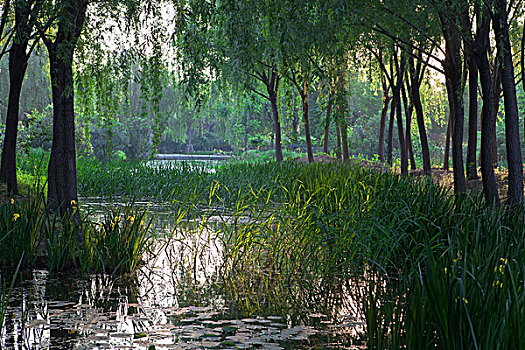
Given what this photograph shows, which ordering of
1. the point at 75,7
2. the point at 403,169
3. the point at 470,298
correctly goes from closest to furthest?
the point at 470,298, the point at 75,7, the point at 403,169

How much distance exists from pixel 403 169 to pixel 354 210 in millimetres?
9286

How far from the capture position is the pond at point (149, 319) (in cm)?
316

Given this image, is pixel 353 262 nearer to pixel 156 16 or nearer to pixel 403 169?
pixel 156 16

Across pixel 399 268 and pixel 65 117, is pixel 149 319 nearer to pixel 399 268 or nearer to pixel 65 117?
pixel 399 268

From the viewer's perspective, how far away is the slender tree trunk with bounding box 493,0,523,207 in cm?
604

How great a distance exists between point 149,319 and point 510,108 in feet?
16.6

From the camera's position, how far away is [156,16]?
6.05m

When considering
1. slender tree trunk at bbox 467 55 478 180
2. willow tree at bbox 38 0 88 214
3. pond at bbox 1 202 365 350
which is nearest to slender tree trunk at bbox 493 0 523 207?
slender tree trunk at bbox 467 55 478 180

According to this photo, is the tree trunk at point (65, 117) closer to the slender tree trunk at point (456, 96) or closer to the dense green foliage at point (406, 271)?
the dense green foliage at point (406, 271)

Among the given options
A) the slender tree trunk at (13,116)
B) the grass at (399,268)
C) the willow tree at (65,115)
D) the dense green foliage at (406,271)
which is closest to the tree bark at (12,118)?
the slender tree trunk at (13,116)

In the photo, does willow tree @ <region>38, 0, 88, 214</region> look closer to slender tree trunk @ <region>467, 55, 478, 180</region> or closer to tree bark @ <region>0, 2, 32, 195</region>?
tree bark @ <region>0, 2, 32, 195</region>

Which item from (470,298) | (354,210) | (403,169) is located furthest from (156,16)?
(403,169)

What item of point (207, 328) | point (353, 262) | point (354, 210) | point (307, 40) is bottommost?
point (207, 328)

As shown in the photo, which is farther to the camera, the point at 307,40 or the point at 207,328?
the point at 307,40
